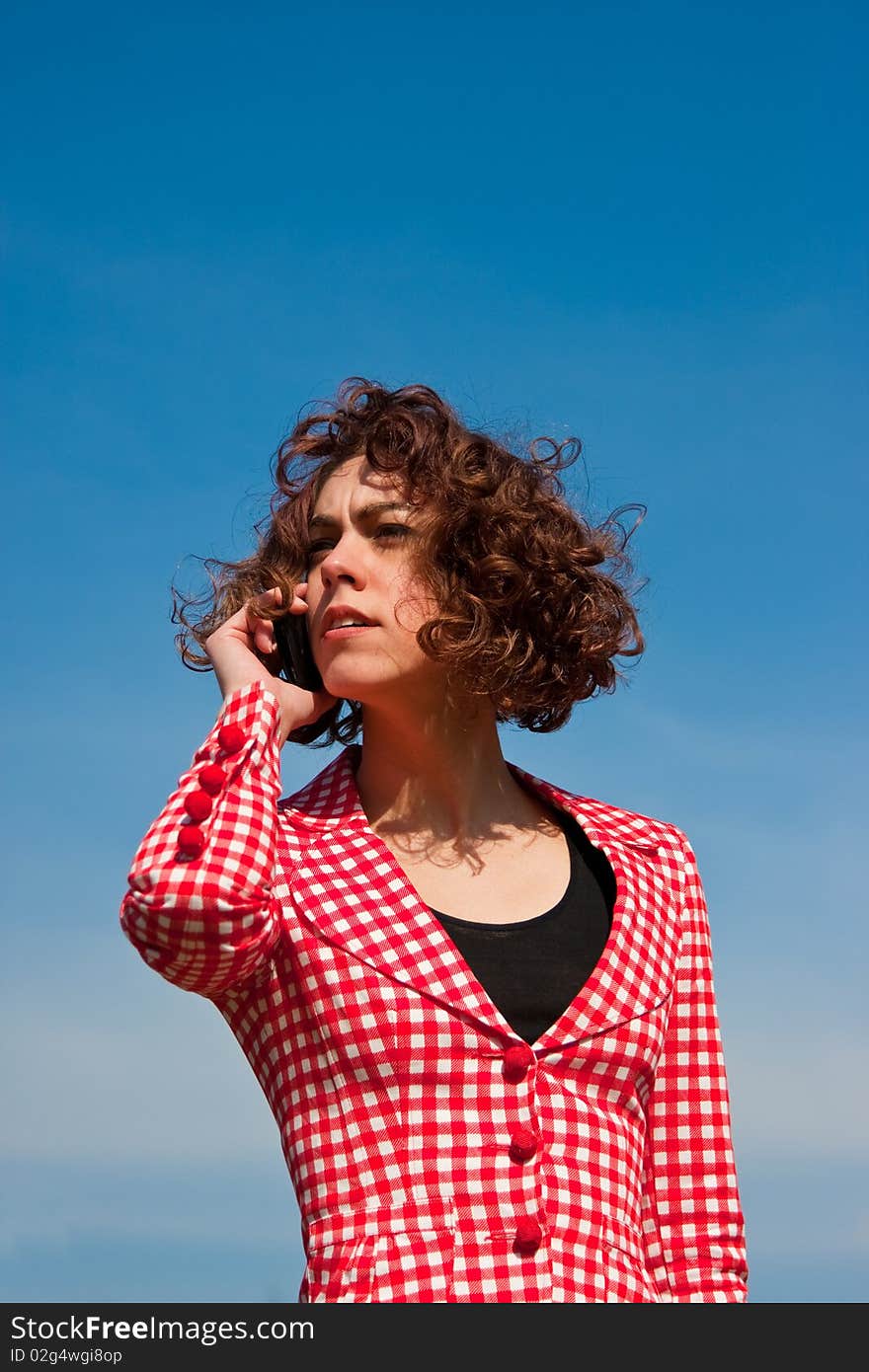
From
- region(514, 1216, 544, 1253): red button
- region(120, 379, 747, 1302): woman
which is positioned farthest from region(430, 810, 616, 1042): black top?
region(514, 1216, 544, 1253): red button

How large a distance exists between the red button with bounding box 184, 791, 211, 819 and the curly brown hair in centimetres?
84

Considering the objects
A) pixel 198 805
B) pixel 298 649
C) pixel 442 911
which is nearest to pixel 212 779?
pixel 198 805

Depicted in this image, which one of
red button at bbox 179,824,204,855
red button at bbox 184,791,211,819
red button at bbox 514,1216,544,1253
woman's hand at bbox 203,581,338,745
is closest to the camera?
red button at bbox 514,1216,544,1253

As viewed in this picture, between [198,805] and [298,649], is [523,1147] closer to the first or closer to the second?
[198,805]

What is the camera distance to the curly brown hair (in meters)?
4.20

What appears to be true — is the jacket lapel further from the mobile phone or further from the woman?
the mobile phone

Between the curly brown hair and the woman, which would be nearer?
the woman

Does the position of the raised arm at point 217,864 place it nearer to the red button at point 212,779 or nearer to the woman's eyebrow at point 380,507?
the red button at point 212,779

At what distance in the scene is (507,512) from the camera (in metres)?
4.34

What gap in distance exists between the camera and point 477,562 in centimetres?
426

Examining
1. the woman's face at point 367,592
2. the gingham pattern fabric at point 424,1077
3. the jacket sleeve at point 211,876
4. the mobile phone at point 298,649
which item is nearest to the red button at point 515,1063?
the gingham pattern fabric at point 424,1077
